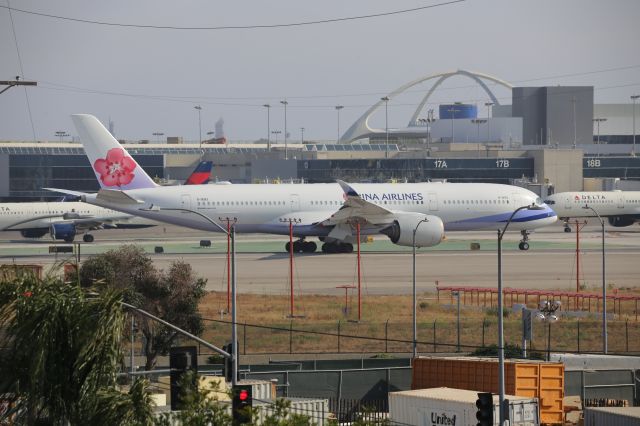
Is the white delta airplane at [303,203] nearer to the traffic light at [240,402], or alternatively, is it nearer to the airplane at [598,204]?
the airplane at [598,204]

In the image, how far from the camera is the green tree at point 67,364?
81.4 feet

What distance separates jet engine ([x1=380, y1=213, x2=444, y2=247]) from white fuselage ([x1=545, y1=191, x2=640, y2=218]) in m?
35.1

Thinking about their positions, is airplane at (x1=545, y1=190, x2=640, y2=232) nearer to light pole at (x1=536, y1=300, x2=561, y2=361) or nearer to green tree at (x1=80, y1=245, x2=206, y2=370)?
light pole at (x1=536, y1=300, x2=561, y2=361)

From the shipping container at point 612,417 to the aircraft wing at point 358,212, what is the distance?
42.1m

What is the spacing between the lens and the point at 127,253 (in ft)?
174

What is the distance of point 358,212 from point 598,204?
131 feet

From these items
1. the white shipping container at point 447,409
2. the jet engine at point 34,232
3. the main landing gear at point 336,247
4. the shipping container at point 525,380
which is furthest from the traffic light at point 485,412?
the jet engine at point 34,232

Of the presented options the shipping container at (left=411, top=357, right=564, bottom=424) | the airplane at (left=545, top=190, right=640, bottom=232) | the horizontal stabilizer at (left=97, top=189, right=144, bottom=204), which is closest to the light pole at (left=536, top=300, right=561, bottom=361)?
the shipping container at (left=411, top=357, right=564, bottom=424)

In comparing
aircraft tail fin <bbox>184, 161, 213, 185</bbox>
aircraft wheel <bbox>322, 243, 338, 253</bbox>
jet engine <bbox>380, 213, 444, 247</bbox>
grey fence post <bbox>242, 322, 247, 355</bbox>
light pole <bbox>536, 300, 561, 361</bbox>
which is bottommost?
grey fence post <bbox>242, 322, 247, 355</bbox>

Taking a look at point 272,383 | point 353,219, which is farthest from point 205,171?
point 272,383

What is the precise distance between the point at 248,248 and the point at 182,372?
201 ft

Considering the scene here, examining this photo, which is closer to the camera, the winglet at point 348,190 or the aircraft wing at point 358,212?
the aircraft wing at point 358,212

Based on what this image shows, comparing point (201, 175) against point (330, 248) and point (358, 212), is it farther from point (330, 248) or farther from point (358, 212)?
point (358, 212)

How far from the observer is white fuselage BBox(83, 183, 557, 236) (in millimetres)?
77375
